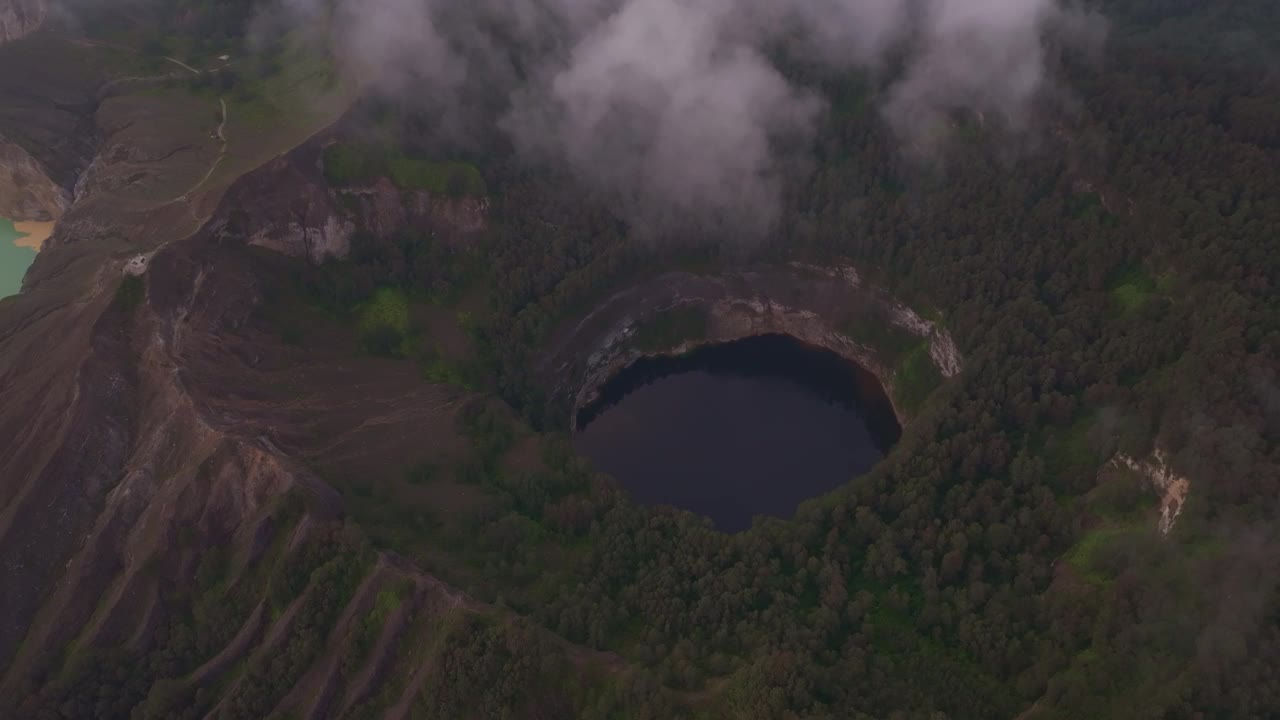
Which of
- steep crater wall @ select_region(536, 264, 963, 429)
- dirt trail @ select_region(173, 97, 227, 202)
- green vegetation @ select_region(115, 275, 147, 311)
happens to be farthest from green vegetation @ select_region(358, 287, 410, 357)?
green vegetation @ select_region(115, 275, 147, 311)

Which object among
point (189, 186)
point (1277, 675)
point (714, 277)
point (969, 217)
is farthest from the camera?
point (714, 277)

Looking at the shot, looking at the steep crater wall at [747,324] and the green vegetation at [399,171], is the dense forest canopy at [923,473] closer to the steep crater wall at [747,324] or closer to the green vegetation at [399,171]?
the green vegetation at [399,171]

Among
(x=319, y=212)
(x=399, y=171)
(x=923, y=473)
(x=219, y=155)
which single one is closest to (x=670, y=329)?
(x=399, y=171)

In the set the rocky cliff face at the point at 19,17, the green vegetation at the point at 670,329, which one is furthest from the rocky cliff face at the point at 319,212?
the rocky cliff face at the point at 19,17

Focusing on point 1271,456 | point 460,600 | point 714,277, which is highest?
point 714,277

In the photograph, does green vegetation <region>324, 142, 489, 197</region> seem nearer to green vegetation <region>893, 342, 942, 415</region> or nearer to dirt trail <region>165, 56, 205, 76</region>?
dirt trail <region>165, 56, 205, 76</region>

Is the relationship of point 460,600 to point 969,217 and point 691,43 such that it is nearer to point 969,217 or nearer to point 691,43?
point 969,217

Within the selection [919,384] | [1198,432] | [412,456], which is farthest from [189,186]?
[1198,432]
